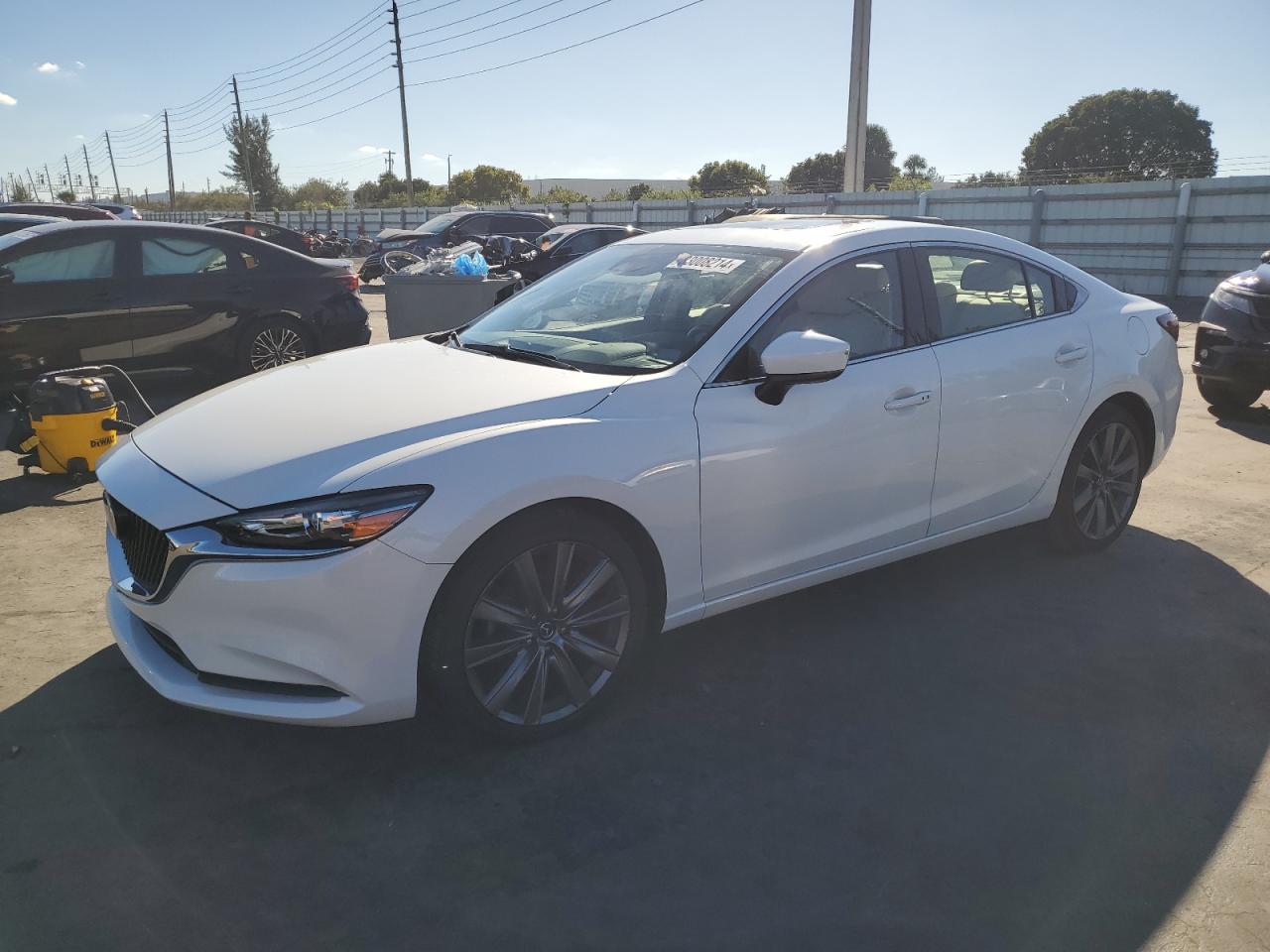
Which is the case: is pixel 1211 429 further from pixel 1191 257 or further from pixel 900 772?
pixel 1191 257

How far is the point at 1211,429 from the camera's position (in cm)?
760

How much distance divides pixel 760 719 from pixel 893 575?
1.62 meters

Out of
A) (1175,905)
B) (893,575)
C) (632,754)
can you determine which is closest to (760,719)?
(632,754)

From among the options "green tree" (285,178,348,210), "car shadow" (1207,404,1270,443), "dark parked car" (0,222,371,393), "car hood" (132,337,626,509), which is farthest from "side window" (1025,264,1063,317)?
"green tree" (285,178,348,210)

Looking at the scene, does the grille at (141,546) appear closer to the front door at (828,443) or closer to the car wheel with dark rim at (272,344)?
the front door at (828,443)

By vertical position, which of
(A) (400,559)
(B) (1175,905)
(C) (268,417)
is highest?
(C) (268,417)

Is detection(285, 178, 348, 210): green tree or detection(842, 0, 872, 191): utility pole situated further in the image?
detection(285, 178, 348, 210): green tree

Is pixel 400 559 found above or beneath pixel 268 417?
beneath

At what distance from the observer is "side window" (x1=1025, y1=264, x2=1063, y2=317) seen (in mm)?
4422

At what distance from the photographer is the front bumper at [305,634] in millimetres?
2598

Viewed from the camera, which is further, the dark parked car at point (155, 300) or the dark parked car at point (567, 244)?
the dark parked car at point (567, 244)

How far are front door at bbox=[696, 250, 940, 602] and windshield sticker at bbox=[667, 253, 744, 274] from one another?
0.32 metres

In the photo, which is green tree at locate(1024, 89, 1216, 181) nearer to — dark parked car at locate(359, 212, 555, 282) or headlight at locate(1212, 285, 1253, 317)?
dark parked car at locate(359, 212, 555, 282)

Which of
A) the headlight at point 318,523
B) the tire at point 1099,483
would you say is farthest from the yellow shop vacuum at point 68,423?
the tire at point 1099,483
